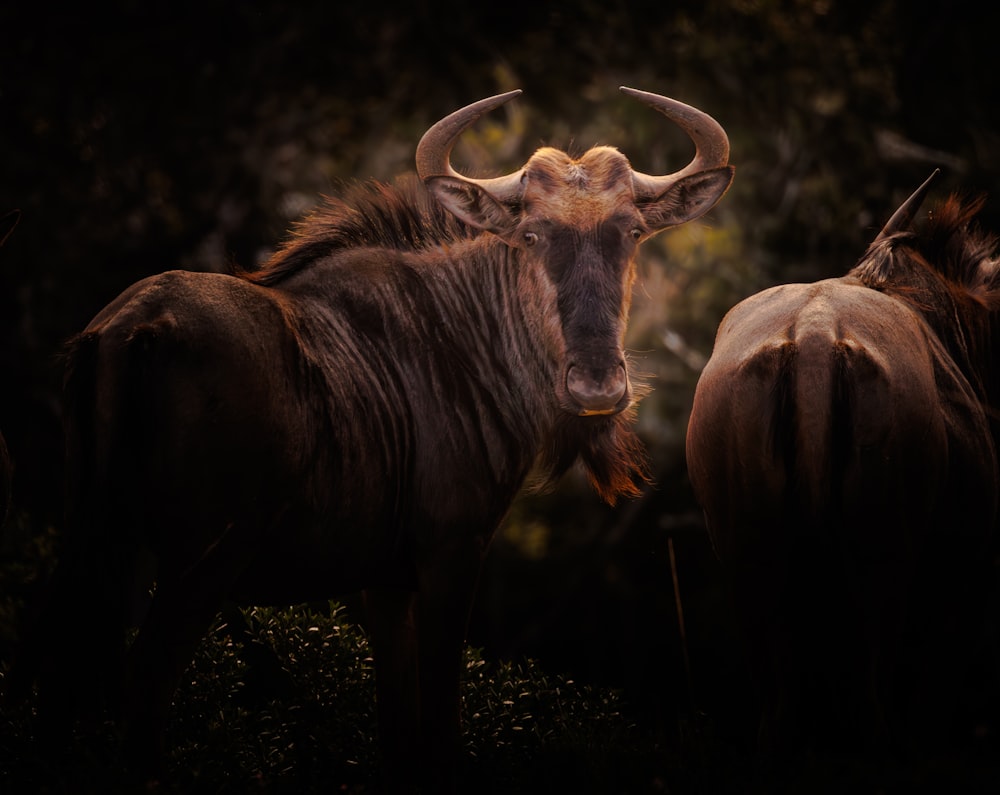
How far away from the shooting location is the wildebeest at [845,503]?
4.86m

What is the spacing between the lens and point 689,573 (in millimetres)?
14180

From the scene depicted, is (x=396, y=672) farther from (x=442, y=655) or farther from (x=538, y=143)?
(x=538, y=143)

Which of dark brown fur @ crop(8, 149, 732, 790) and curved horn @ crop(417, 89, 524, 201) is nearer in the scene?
dark brown fur @ crop(8, 149, 732, 790)

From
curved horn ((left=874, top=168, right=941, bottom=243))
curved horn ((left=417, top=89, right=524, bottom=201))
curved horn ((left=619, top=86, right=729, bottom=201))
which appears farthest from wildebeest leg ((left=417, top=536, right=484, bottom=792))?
curved horn ((left=874, top=168, right=941, bottom=243))

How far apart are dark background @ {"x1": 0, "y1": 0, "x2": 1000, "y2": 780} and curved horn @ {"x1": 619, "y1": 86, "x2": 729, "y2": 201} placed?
5941 millimetres

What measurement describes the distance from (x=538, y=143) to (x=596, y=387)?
324 inches

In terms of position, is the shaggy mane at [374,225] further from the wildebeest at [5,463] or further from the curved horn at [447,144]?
the wildebeest at [5,463]

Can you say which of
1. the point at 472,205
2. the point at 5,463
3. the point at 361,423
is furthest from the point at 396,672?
the point at 472,205

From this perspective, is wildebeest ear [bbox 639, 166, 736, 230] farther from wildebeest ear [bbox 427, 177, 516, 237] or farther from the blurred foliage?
the blurred foliage

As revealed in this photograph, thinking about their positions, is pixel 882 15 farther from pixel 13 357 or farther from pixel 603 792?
pixel 603 792

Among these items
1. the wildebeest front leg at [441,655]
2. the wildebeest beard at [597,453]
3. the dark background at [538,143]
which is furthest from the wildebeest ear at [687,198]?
the dark background at [538,143]

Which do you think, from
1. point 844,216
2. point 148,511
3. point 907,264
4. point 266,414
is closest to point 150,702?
point 148,511

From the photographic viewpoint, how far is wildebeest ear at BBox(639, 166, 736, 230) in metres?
5.98

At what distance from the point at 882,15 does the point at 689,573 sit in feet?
20.5
